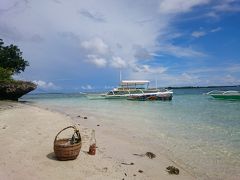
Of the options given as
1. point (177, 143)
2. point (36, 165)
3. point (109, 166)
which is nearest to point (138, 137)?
point (177, 143)

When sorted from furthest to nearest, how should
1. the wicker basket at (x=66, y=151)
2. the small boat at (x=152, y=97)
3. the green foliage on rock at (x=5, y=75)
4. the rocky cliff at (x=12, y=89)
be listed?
the small boat at (x=152, y=97), the green foliage on rock at (x=5, y=75), the rocky cliff at (x=12, y=89), the wicker basket at (x=66, y=151)

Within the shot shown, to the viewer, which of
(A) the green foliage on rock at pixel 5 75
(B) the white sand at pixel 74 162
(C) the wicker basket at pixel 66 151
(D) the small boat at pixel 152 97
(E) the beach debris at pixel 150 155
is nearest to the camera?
(B) the white sand at pixel 74 162

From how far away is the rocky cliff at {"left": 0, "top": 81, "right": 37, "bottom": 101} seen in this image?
3975cm

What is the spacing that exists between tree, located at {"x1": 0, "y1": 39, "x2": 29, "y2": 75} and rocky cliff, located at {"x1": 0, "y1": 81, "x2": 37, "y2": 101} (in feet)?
16.9

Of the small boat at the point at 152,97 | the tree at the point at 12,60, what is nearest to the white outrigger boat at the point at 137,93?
the small boat at the point at 152,97

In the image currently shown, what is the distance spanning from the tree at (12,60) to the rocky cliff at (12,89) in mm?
5149

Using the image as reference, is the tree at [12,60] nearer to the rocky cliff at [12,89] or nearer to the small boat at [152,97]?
the rocky cliff at [12,89]

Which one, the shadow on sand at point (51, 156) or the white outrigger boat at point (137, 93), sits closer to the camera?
the shadow on sand at point (51, 156)

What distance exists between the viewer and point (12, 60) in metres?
47.7

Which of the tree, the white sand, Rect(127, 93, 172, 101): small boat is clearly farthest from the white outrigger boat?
the white sand

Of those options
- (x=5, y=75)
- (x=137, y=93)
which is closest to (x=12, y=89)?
(x=5, y=75)

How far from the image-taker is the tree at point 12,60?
47.0m

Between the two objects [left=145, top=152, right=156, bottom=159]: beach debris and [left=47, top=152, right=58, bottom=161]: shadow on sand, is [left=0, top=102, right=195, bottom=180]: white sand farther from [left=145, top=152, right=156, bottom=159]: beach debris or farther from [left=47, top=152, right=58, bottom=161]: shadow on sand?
[left=145, top=152, right=156, bottom=159]: beach debris

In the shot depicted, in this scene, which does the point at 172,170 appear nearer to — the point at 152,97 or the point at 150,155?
the point at 150,155
